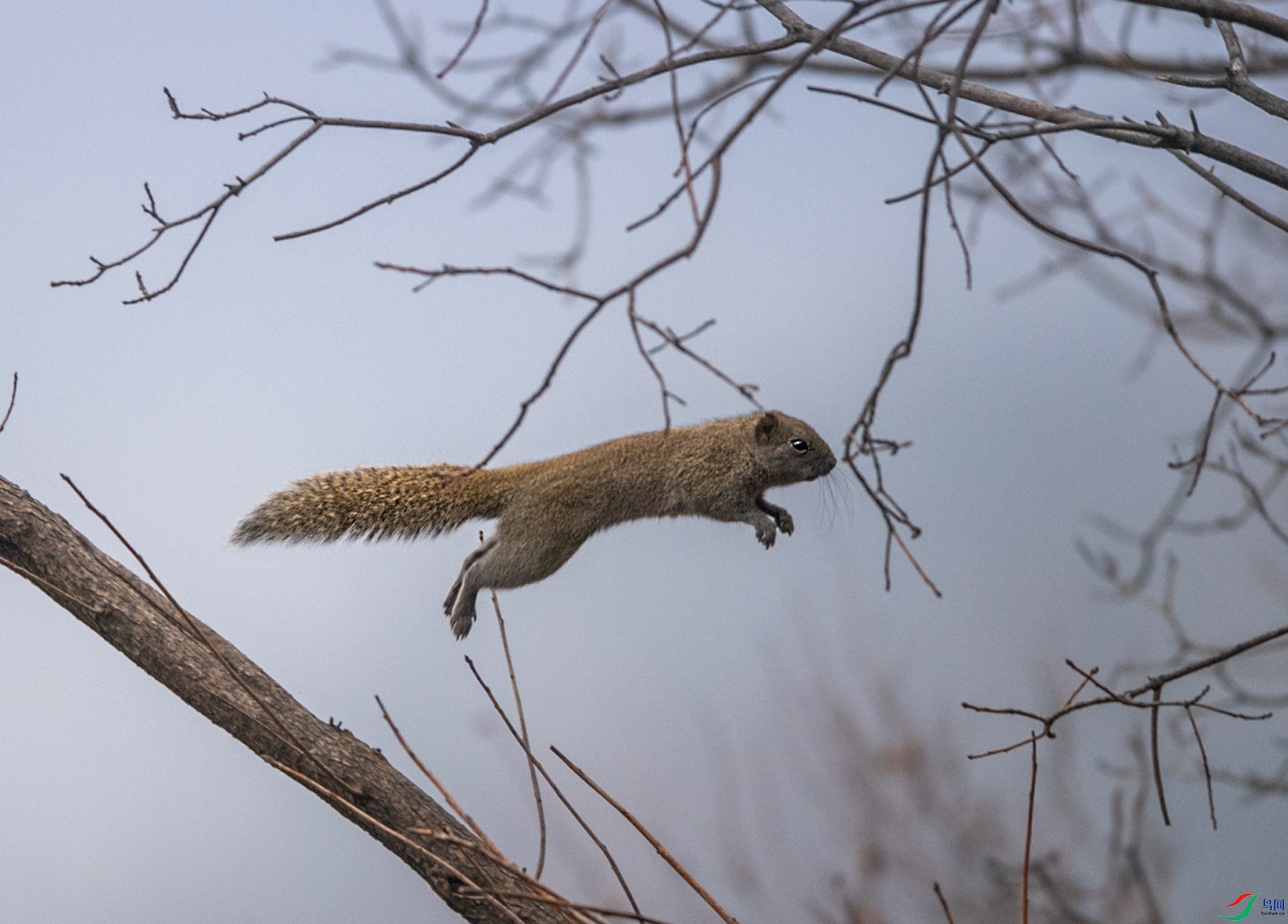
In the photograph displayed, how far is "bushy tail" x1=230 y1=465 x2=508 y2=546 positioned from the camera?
136 cm

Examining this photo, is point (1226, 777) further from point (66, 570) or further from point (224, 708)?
point (66, 570)

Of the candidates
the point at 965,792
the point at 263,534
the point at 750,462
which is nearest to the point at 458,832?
the point at 263,534

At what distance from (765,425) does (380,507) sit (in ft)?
1.67

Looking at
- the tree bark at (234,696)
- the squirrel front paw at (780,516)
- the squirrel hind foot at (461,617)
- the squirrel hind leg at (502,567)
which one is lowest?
the tree bark at (234,696)

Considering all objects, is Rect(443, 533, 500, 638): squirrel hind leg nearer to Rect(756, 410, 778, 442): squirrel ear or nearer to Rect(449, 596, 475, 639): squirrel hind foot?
Rect(449, 596, 475, 639): squirrel hind foot

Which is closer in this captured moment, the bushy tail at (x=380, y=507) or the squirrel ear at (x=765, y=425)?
the bushy tail at (x=380, y=507)

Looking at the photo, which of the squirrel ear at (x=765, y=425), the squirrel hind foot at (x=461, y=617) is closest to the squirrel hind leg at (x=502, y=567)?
the squirrel hind foot at (x=461, y=617)

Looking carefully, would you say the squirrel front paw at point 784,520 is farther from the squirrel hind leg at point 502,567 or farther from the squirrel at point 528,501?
the squirrel hind leg at point 502,567

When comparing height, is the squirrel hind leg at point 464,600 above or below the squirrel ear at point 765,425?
below

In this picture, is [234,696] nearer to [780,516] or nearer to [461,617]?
[461,617]

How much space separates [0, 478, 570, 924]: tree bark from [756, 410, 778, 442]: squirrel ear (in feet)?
2.19

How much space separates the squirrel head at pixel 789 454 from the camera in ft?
5.02

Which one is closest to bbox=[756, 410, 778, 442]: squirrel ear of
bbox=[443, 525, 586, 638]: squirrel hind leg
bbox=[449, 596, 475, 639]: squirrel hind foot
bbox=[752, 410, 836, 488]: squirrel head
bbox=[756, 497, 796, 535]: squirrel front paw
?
bbox=[752, 410, 836, 488]: squirrel head

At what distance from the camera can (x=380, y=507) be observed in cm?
137
